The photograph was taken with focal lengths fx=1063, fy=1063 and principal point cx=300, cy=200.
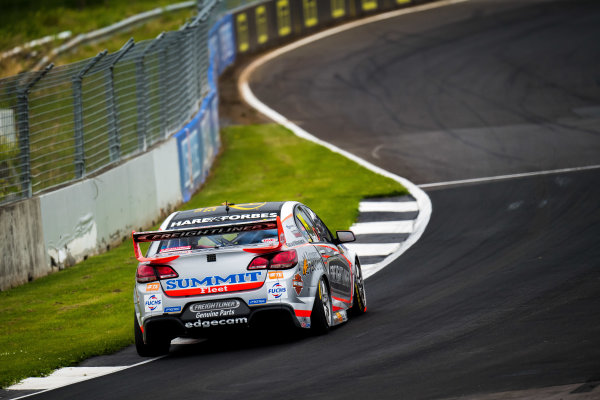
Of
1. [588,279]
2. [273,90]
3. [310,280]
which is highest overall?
[310,280]

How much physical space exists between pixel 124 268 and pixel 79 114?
2523 millimetres

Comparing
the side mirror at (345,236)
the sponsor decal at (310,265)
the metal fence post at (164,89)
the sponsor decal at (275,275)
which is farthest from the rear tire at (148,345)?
the metal fence post at (164,89)

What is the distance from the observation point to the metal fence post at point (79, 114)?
15.4 m

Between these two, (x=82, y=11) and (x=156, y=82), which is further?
(x=82, y=11)

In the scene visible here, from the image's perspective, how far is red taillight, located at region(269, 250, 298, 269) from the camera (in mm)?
9477

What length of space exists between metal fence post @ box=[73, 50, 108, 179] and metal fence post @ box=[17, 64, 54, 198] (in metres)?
1.22

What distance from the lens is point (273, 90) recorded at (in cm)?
3044

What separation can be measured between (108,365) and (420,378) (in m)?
3.32

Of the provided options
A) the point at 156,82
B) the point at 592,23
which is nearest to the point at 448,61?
the point at 592,23

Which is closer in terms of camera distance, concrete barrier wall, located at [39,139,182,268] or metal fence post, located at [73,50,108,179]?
concrete barrier wall, located at [39,139,182,268]

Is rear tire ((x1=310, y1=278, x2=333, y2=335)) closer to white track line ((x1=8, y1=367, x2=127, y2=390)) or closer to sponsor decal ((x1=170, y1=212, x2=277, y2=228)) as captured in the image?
sponsor decal ((x1=170, y1=212, x2=277, y2=228))

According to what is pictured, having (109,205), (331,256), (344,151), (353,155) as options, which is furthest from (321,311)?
(344,151)

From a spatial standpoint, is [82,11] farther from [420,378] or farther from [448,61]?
[420,378]

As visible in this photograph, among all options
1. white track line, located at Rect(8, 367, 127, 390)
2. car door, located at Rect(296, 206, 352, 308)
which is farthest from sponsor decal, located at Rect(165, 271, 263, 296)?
car door, located at Rect(296, 206, 352, 308)
